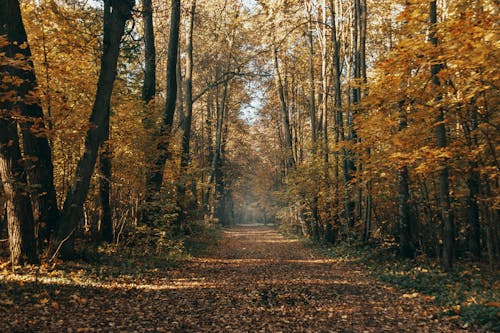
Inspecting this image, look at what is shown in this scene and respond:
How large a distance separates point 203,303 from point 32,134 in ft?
16.5

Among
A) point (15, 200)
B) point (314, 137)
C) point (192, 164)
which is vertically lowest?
point (15, 200)

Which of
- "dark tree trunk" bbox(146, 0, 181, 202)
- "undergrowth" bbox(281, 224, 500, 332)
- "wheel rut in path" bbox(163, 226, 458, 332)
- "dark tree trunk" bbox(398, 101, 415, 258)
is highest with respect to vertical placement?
"dark tree trunk" bbox(146, 0, 181, 202)

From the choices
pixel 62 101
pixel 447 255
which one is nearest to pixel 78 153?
pixel 62 101

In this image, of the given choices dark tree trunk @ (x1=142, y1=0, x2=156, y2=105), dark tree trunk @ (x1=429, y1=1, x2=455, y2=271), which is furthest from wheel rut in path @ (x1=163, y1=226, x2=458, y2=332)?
dark tree trunk @ (x1=142, y1=0, x2=156, y2=105)

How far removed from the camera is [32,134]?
869 cm

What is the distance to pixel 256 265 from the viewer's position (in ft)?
41.0

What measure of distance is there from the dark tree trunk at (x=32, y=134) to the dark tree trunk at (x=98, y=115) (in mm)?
618

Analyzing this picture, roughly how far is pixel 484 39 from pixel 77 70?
9.06 m

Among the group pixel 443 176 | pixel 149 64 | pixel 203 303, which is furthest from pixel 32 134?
pixel 443 176

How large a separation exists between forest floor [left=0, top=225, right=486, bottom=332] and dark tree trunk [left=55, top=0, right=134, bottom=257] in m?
1.08

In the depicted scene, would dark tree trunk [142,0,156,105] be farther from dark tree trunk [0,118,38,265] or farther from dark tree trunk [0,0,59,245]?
dark tree trunk [0,118,38,265]

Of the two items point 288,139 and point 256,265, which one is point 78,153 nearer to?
point 256,265

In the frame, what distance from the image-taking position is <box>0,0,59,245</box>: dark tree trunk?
827 cm

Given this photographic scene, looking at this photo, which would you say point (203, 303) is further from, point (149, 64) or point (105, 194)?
point (149, 64)
